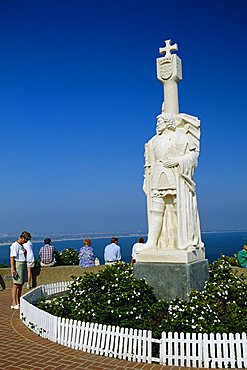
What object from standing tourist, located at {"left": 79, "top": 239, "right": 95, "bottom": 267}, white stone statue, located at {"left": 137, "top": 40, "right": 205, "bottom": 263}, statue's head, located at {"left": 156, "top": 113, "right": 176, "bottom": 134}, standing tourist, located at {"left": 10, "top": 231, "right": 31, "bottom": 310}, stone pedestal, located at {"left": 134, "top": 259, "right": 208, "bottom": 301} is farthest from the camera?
standing tourist, located at {"left": 79, "top": 239, "right": 95, "bottom": 267}

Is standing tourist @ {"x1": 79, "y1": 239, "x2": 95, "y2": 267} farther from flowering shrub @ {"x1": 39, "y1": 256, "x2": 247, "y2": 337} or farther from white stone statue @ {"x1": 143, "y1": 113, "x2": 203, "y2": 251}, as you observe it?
white stone statue @ {"x1": 143, "y1": 113, "x2": 203, "y2": 251}

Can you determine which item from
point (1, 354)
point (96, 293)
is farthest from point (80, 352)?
point (96, 293)

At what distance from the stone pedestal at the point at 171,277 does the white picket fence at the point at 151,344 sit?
6.78 feet

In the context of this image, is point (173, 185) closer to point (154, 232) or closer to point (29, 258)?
point (154, 232)

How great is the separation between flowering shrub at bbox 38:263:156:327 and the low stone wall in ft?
16.5

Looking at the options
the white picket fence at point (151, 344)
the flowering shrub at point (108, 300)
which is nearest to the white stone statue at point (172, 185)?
the flowering shrub at point (108, 300)

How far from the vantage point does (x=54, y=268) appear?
1481cm

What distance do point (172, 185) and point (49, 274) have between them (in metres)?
7.17

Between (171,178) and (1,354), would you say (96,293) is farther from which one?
(171,178)

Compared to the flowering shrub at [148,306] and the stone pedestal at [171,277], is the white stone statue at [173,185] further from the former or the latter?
the flowering shrub at [148,306]

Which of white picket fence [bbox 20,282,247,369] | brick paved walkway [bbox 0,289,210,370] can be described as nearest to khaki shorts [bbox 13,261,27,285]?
brick paved walkway [bbox 0,289,210,370]

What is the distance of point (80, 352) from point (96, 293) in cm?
198

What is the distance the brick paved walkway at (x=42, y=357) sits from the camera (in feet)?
20.7

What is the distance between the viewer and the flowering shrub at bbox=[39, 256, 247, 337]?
24.0 feet
